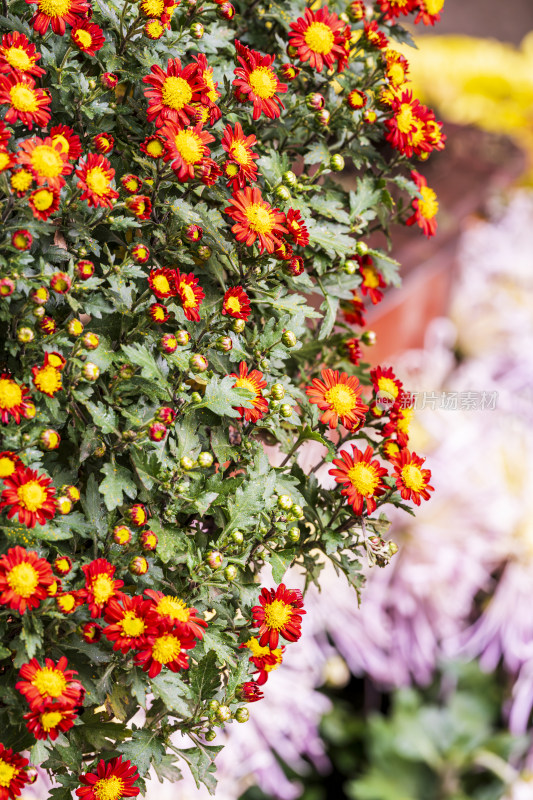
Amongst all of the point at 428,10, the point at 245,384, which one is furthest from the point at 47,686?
the point at 428,10

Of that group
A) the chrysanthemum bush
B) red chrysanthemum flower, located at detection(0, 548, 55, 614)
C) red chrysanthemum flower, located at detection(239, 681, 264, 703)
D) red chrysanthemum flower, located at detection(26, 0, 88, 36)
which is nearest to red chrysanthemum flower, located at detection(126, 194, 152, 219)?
the chrysanthemum bush

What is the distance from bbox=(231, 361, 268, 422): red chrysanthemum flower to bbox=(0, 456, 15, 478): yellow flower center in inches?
5.8

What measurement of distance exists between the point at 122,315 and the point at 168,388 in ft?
0.19

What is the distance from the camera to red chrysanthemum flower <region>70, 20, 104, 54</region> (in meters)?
0.44

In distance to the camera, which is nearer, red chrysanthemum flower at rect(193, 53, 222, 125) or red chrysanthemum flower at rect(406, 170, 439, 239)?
red chrysanthemum flower at rect(193, 53, 222, 125)

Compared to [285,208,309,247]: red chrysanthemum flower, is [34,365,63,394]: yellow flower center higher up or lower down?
lower down

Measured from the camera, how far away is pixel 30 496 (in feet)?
1.30

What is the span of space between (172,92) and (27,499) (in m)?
0.25

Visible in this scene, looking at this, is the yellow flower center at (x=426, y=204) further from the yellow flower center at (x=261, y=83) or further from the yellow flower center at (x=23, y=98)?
the yellow flower center at (x=23, y=98)

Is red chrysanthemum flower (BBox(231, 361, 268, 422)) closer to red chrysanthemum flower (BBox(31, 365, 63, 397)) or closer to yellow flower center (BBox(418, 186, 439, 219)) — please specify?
red chrysanthemum flower (BBox(31, 365, 63, 397))

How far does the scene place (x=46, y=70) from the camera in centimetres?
47

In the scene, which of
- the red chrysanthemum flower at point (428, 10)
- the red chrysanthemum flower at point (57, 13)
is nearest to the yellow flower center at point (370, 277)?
the red chrysanthemum flower at point (428, 10)

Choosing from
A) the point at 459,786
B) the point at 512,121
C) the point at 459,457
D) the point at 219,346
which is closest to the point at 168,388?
the point at 219,346

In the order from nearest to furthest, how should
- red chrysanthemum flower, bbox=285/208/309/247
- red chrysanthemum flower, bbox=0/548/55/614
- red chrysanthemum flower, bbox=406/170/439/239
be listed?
red chrysanthemum flower, bbox=0/548/55/614 < red chrysanthemum flower, bbox=285/208/309/247 < red chrysanthemum flower, bbox=406/170/439/239
